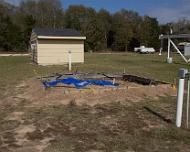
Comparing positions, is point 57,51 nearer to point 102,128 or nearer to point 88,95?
point 88,95

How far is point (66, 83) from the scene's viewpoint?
939 cm

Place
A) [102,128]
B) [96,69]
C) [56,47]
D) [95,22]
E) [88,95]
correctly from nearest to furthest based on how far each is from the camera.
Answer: [102,128]
[88,95]
[96,69]
[56,47]
[95,22]

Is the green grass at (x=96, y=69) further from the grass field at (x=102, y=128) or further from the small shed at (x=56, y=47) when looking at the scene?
the grass field at (x=102, y=128)

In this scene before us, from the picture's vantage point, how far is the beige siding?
2026cm

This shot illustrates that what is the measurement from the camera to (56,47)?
2077cm

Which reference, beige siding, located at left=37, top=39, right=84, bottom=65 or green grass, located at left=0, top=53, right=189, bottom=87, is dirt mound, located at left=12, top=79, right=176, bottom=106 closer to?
green grass, located at left=0, top=53, right=189, bottom=87

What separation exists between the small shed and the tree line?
101ft

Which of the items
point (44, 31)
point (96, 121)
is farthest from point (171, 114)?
point (44, 31)

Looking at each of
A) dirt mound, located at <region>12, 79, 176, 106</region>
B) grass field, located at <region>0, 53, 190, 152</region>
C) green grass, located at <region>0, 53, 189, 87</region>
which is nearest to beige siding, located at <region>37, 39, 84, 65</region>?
green grass, located at <region>0, 53, 189, 87</region>

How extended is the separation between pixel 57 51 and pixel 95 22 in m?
35.8

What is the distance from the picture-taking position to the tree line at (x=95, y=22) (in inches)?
2124

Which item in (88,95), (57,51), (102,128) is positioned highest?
(57,51)

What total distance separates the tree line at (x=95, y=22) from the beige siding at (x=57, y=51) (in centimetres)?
3089

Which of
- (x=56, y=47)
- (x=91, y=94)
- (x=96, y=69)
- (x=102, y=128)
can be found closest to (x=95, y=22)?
(x=56, y=47)
